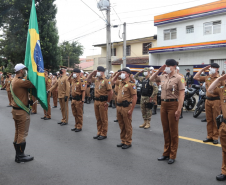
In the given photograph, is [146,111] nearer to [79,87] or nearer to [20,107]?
[79,87]

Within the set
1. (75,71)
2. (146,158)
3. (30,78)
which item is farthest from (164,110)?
(75,71)

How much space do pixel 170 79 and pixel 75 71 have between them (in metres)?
3.83

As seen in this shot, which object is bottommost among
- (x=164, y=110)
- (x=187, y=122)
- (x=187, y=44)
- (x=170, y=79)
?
(x=187, y=122)

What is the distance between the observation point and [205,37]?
20.6 meters

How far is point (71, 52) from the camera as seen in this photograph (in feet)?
158

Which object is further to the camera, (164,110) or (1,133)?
(1,133)

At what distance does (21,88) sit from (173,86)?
3.06 metres

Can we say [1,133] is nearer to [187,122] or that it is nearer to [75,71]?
[75,71]

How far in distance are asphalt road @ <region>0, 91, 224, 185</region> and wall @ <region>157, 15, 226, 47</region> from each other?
614 inches

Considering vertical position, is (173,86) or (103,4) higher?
(103,4)

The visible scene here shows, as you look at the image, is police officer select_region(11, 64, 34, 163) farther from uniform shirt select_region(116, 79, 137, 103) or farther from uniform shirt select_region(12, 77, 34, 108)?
uniform shirt select_region(116, 79, 137, 103)

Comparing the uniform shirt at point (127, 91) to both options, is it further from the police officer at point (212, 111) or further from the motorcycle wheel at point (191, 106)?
the motorcycle wheel at point (191, 106)

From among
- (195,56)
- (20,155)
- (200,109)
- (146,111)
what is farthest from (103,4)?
(20,155)

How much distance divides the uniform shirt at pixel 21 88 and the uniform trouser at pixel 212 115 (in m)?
4.41
